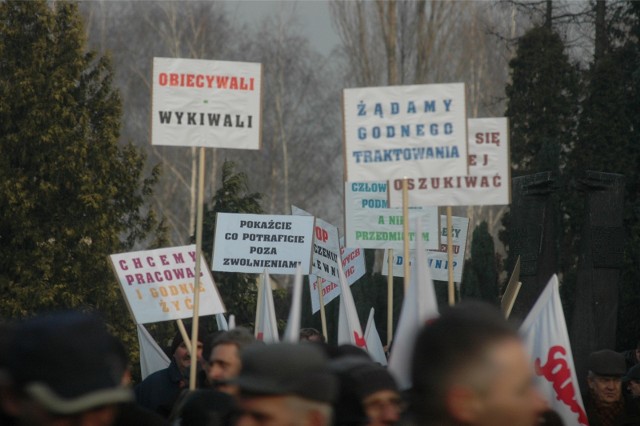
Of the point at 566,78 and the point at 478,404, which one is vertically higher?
the point at 566,78

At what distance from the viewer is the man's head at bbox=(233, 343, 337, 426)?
296 centimetres

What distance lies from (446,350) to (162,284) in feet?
27.0

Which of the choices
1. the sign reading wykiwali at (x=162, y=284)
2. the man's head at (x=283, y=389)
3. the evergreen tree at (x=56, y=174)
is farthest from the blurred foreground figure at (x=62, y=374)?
the evergreen tree at (x=56, y=174)

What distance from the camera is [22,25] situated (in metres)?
28.2

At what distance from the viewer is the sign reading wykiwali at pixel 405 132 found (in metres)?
9.01

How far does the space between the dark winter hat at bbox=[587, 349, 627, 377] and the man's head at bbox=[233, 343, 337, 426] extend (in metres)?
5.17

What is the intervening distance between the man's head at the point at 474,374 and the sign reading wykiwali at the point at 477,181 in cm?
627

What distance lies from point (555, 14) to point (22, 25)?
12.9 meters

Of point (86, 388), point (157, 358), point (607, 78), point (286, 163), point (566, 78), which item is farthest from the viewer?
point (286, 163)

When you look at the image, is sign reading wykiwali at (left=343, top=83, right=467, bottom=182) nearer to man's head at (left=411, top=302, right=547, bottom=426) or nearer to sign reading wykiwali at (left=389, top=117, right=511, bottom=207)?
sign reading wykiwali at (left=389, top=117, right=511, bottom=207)

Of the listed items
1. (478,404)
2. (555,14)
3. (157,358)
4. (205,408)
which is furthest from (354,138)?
(555,14)

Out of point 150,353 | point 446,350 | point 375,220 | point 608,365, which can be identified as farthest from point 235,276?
point 446,350

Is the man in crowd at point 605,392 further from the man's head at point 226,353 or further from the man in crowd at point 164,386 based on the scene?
the man's head at point 226,353

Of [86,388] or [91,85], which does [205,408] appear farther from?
[91,85]
